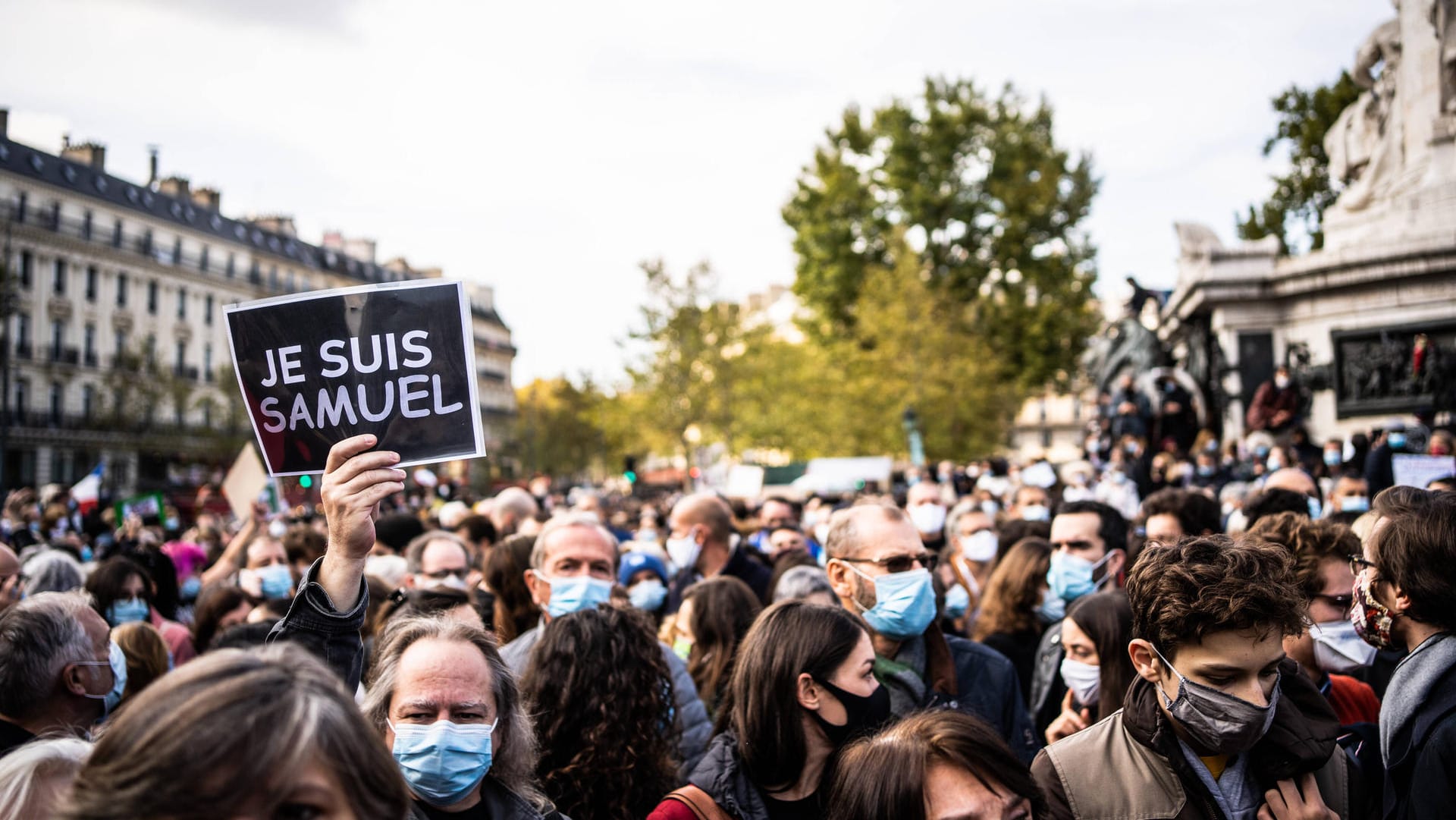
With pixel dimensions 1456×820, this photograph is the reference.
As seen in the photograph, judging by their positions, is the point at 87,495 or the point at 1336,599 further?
the point at 87,495

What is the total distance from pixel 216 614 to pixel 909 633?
411 centimetres

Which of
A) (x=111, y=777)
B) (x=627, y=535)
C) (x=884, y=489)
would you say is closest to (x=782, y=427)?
(x=884, y=489)

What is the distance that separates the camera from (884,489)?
1195 inches

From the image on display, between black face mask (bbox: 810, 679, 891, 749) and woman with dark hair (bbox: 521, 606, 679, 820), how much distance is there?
70cm

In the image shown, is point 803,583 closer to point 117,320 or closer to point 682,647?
point 682,647

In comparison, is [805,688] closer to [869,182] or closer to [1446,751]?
[1446,751]

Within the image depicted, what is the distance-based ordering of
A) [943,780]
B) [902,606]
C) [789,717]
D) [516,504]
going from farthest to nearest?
[516,504], [902,606], [789,717], [943,780]

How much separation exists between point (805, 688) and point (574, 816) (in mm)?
875

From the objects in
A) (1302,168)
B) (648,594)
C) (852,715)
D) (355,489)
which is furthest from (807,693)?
(1302,168)

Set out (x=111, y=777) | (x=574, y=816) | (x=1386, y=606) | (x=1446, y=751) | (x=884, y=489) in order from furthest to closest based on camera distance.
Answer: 1. (x=884, y=489)
2. (x=574, y=816)
3. (x=1386, y=606)
4. (x=1446, y=751)
5. (x=111, y=777)

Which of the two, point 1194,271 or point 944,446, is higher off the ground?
point 1194,271

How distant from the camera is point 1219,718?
283 cm

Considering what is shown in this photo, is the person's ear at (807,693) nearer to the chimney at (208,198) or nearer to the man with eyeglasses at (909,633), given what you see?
the man with eyeglasses at (909,633)

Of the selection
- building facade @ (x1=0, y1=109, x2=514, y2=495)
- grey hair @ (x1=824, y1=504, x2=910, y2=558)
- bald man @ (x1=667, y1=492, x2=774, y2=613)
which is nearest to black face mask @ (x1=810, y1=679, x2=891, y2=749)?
grey hair @ (x1=824, y1=504, x2=910, y2=558)
